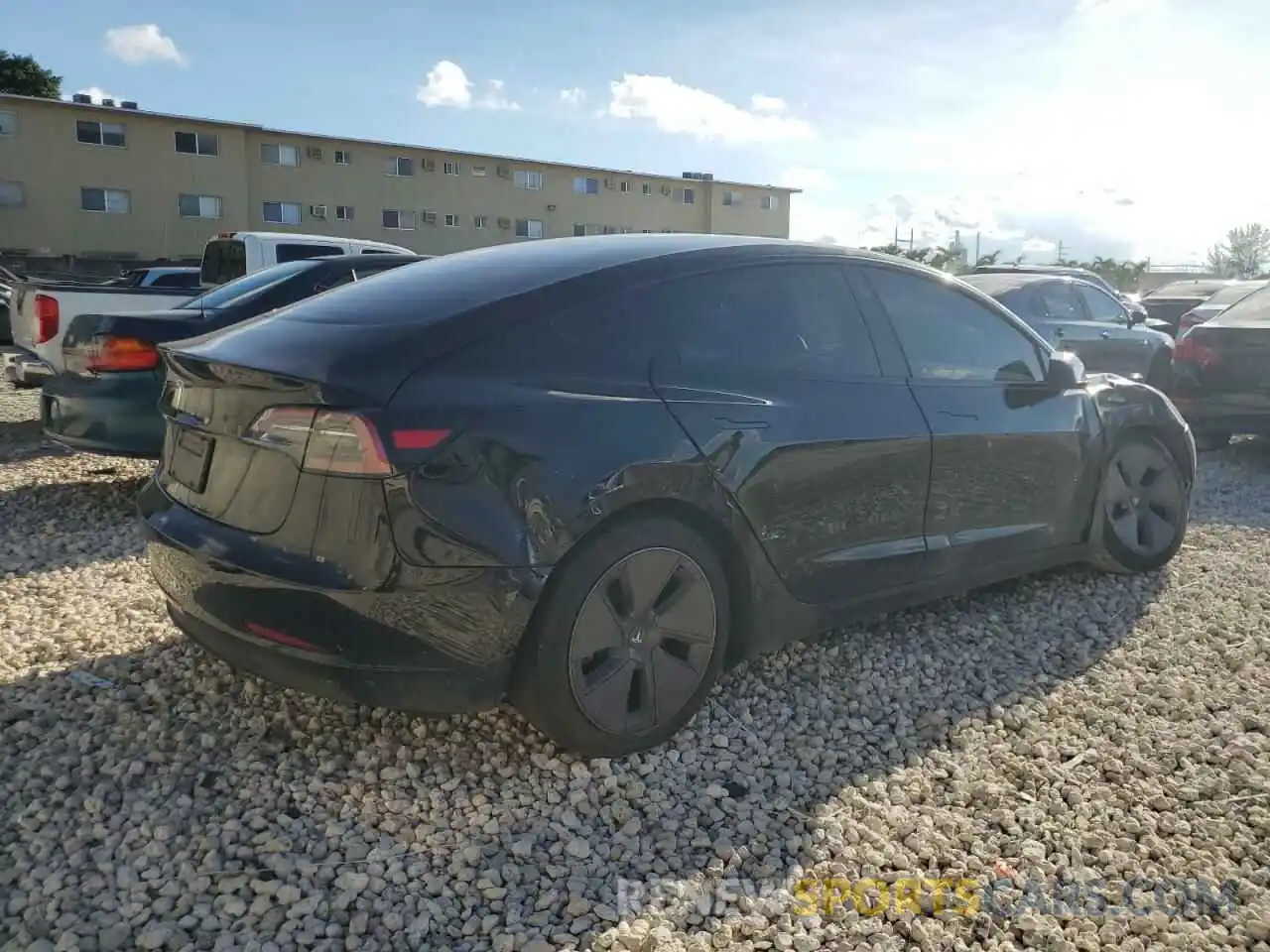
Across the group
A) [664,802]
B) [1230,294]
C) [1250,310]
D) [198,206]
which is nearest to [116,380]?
[664,802]

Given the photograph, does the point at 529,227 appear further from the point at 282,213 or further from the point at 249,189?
the point at 249,189

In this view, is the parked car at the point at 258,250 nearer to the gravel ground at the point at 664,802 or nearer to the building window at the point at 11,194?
the gravel ground at the point at 664,802

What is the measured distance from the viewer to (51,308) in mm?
6785

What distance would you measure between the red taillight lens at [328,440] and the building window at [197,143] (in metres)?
37.2

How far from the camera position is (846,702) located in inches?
140

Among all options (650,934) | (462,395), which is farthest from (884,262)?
(650,934)

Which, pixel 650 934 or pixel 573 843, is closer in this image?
pixel 650 934

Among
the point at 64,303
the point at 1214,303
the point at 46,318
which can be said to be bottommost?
the point at 46,318

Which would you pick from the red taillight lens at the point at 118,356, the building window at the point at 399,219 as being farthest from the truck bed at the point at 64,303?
the building window at the point at 399,219

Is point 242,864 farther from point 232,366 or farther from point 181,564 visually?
point 232,366

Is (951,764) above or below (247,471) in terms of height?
below

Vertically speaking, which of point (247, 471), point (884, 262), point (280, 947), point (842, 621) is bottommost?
point (280, 947)

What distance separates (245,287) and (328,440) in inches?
164

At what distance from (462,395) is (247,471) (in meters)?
0.68
